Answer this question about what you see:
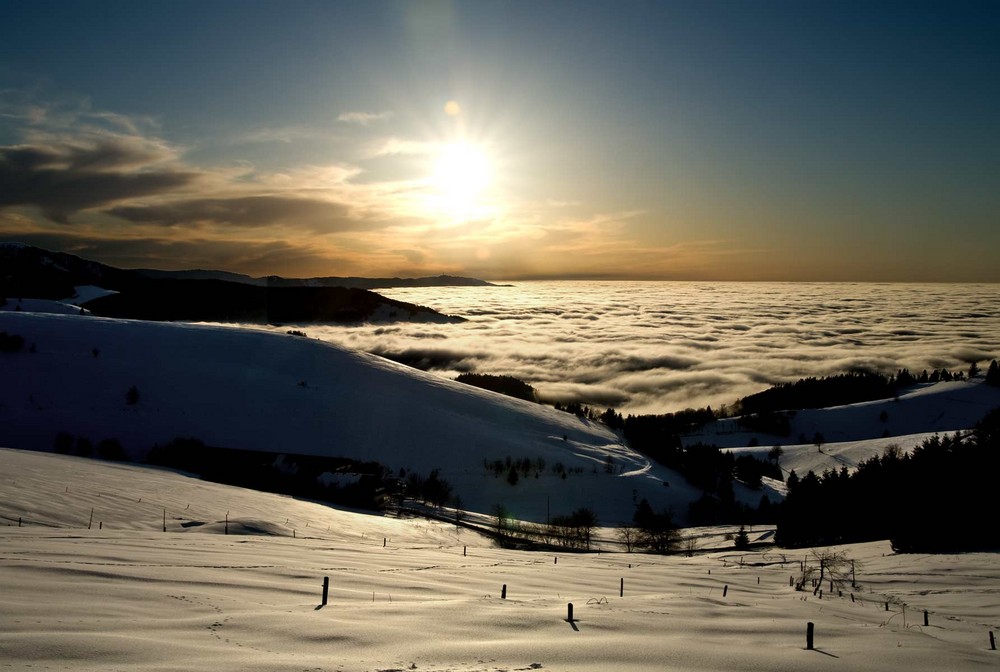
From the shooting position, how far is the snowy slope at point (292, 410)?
331 ft

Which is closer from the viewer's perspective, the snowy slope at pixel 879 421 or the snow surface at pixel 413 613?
the snow surface at pixel 413 613

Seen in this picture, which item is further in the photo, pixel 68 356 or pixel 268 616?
pixel 68 356

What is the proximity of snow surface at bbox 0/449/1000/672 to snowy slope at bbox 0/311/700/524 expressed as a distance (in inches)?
3018

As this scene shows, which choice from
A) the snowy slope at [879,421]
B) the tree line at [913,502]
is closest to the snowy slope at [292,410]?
the tree line at [913,502]

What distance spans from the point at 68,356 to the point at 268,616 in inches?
4869

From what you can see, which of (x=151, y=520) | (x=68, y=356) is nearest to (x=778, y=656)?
(x=151, y=520)

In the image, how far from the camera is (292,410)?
379ft

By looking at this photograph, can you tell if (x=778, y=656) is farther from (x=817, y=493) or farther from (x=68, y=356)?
(x=68, y=356)

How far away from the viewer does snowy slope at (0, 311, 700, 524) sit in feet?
331

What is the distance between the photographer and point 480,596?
16.8 meters

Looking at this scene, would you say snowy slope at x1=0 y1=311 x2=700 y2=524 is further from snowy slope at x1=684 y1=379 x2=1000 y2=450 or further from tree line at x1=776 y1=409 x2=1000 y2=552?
snowy slope at x1=684 y1=379 x2=1000 y2=450

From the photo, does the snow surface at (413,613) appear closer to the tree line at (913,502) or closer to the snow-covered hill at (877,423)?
the tree line at (913,502)

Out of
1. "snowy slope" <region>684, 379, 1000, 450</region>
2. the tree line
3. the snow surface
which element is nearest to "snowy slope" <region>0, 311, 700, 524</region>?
the tree line

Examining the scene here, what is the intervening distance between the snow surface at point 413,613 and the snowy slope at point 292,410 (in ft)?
251
